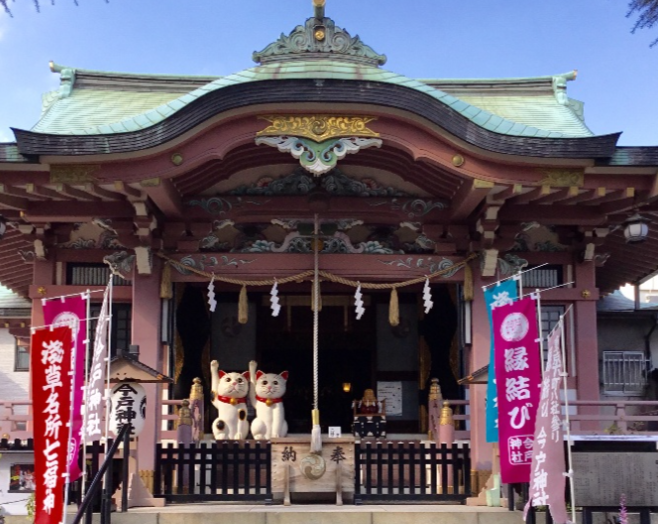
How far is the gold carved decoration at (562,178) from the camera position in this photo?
1060 centimetres

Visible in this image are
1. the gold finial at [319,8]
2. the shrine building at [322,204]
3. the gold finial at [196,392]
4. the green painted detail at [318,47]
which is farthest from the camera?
the gold finial at [196,392]

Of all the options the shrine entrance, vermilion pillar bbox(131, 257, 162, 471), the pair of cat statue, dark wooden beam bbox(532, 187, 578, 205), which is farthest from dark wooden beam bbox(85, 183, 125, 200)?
dark wooden beam bbox(532, 187, 578, 205)

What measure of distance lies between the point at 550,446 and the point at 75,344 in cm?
481

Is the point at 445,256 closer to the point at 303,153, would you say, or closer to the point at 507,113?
the point at 303,153

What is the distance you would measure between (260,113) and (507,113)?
20.1ft

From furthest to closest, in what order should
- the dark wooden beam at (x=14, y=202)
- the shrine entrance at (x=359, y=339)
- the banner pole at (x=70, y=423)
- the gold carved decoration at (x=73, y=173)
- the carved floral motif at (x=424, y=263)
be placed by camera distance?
1. the shrine entrance at (x=359, y=339)
2. the carved floral motif at (x=424, y=263)
3. the dark wooden beam at (x=14, y=202)
4. the gold carved decoration at (x=73, y=173)
5. the banner pole at (x=70, y=423)

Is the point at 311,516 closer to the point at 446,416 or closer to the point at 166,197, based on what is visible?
the point at 446,416

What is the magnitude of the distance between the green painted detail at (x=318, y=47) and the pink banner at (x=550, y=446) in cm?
545

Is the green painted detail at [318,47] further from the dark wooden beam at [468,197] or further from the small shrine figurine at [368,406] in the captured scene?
the small shrine figurine at [368,406]

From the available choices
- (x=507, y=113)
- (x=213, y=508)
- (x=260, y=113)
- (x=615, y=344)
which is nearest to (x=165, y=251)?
(x=260, y=113)

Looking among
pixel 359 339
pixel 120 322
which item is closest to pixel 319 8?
pixel 120 322

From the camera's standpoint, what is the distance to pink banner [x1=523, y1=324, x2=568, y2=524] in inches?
307

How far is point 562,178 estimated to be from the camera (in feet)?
34.9

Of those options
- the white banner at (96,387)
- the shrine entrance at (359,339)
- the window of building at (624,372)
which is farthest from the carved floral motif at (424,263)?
the window of building at (624,372)
